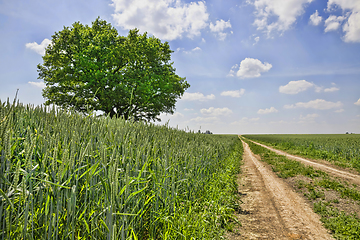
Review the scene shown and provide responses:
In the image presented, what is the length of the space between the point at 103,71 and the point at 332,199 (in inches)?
822

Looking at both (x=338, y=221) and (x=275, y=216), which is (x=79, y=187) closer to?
(x=275, y=216)

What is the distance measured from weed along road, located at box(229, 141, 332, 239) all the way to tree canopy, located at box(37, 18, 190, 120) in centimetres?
1363

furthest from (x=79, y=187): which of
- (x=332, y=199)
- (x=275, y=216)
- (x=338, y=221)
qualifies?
(x=332, y=199)

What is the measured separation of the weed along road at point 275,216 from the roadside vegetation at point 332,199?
283mm

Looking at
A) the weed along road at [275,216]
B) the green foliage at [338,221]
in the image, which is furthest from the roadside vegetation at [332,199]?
the weed along road at [275,216]

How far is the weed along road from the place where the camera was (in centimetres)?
418

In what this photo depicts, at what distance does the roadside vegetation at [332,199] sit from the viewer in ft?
15.0

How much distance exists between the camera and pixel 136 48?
22.1 metres

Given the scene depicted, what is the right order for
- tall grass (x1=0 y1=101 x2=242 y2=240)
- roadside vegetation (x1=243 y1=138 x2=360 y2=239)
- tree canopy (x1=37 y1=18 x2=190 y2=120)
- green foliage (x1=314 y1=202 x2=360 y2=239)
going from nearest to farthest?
tall grass (x1=0 y1=101 x2=242 y2=240) < green foliage (x1=314 y1=202 x2=360 y2=239) < roadside vegetation (x1=243 y1=138 x2=360 y2=239) < tree canopy (x1=37 y1=18 x2=190 y2=120)

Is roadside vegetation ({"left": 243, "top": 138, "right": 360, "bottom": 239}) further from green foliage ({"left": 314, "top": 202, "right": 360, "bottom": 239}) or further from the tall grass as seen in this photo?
the tall grass

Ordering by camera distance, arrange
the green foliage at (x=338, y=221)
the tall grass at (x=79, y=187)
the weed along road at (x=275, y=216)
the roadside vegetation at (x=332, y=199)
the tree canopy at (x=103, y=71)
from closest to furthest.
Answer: the tall grass at (x=79, y=187), the weed along road at (x=275, y=216), the green foliage at (x=338, y=221), the roadside vegetation at (x=332, y=199), the tree canopy at (x=103, y=71)

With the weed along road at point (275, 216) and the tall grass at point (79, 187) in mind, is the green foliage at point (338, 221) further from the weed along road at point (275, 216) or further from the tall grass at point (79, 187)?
the tall grass at point (79, 187)

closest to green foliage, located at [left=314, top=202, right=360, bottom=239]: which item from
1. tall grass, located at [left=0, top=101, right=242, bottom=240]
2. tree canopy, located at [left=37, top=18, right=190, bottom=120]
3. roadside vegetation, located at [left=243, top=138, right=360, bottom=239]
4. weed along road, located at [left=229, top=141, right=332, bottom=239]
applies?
roadside vegetation, located at [left=243, top=138, right=360, bottom=239]

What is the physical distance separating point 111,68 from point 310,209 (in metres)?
21.7
